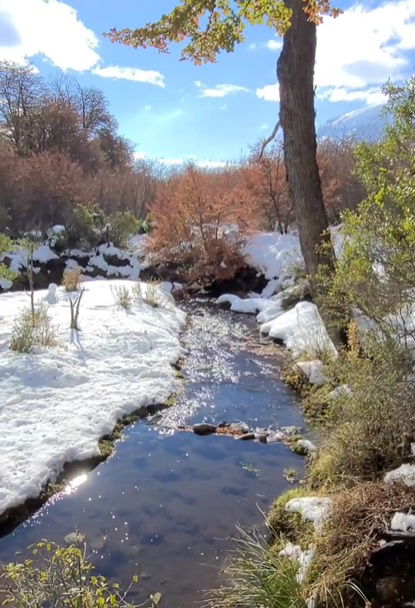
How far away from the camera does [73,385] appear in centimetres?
749

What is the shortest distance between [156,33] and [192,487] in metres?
4.98

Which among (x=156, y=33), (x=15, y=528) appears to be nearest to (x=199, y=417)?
(x=15, y=528)

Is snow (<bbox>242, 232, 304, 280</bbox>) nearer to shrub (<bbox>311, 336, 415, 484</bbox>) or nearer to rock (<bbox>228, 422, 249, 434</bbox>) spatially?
rock (<bbox>228, 422, 249, 434</bbox>)

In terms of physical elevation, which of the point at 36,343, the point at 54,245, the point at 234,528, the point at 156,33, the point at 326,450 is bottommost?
the point at 234,528

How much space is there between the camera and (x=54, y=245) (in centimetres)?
2244

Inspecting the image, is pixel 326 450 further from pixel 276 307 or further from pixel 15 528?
pixel 276 307

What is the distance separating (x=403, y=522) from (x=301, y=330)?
732 cm

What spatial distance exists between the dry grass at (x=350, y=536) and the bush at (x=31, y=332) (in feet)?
20.1

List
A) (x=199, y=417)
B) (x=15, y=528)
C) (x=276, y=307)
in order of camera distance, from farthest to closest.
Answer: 1. (x=276, y=307)
2. (x=199, y=417)
3. (x=15, y=528)

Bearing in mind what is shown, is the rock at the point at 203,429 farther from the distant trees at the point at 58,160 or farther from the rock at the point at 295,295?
the distant trees at the point at 58,160

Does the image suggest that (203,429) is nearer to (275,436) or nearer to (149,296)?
(275,436)

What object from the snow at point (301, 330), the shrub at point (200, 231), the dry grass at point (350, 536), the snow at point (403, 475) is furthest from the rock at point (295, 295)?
the dry grass at point (350, 536)

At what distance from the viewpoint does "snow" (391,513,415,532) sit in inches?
123

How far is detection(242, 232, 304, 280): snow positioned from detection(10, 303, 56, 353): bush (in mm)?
9606
